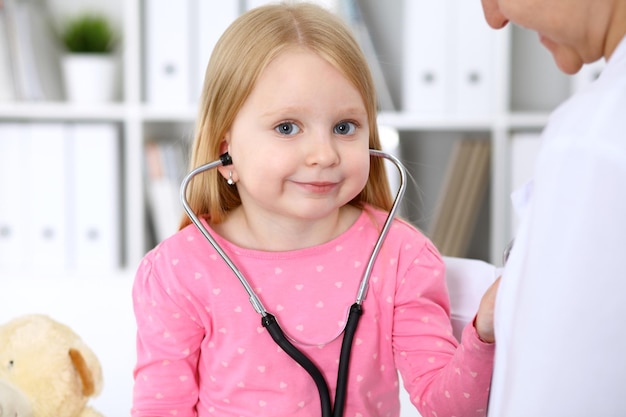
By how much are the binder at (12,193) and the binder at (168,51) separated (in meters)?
0.44

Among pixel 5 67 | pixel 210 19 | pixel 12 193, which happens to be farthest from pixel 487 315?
pixel 5 67

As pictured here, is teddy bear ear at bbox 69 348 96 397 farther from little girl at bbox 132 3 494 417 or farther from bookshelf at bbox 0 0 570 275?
bookshelf at bbox 0 0 570 275

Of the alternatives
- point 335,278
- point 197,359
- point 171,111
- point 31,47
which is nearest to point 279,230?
point 335,278

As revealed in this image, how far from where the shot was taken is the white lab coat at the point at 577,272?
0.66 m

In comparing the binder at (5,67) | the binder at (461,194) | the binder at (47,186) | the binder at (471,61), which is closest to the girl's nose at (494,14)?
the binder at (471,61)

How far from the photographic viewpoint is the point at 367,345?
3.90ft

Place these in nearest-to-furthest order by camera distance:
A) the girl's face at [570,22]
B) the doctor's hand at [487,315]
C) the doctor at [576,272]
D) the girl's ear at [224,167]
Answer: the doctor at [576,272] → the girl's face at [570,22] → the doctor's hand at [487,315] → the girl's ear at [224,167]

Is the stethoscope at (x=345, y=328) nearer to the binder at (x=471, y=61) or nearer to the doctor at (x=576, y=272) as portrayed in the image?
the doctor at (x=576, y=272)

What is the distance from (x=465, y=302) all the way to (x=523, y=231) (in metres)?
0.58

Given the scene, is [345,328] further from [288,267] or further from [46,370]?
[46,370]

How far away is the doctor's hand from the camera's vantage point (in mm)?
919

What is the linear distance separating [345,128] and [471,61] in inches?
65.1

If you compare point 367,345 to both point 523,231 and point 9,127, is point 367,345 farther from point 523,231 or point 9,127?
point 9,127

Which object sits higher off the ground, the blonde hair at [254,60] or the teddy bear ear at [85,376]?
the blonde hair at [254,60]
